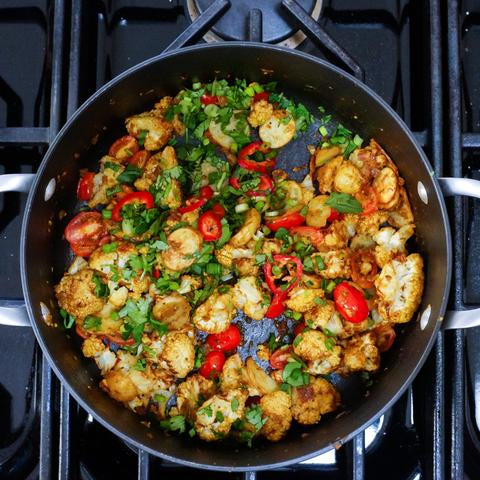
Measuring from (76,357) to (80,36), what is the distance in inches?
28.2

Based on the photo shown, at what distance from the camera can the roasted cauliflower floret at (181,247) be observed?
1.40 m

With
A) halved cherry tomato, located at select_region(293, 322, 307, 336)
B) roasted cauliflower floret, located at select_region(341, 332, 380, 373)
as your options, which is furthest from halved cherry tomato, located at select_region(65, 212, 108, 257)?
roasted cauliflower floret, located at select_region(341, 332, 380, 373)

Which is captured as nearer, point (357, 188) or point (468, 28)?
point (357, 188)

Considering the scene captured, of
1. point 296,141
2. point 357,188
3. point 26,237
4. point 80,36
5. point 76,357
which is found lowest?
point 76,357

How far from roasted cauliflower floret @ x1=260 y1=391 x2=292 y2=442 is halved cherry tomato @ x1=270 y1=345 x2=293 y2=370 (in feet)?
0.20

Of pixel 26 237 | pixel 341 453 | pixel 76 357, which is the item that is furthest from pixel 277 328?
pixel 26 237

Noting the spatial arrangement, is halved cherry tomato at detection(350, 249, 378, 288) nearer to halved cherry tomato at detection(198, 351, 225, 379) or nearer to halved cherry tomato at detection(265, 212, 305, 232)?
halved cherry tomato at detection(265, 212, 305, 232)

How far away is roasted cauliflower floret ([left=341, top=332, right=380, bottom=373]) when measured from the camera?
1428 millimetres

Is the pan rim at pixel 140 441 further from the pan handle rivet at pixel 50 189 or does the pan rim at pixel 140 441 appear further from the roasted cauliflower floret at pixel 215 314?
the roasted cauliflower floret at pixel 215 314

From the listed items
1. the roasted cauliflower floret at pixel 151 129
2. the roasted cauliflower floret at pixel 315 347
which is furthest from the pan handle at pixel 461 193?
the roasted cauliflower floret at pixel 151 129

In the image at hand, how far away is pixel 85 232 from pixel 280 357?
0.52 meters

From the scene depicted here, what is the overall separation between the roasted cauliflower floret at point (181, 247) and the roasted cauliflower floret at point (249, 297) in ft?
0.41

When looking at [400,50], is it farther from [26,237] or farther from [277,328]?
[26,237]

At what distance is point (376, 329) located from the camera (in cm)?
147
